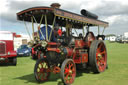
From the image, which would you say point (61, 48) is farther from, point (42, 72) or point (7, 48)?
point (7, 48)

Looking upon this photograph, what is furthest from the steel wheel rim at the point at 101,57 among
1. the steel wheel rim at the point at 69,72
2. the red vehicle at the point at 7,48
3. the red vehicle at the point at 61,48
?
the red vehicle at the point at 7,48

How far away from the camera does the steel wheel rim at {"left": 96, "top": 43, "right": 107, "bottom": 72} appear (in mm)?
6656

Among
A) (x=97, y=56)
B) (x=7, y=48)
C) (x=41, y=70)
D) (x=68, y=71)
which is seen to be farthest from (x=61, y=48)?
(x=7, y=48)

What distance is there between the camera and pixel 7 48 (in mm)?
9500

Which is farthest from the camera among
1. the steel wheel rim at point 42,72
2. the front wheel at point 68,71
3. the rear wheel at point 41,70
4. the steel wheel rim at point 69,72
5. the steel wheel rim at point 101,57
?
the steel wheel rim at point 101,57

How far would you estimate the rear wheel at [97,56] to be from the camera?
6043 millimetres

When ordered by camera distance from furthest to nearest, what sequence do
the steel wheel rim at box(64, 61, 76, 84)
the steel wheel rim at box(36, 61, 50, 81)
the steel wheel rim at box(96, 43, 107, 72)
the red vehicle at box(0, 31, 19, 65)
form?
the red vehicle at box(0, 31, 19, 65) → the steel wheel rim at box(96, 43, 107, 72) → the steel wheel rim at box(36, 61, 50, 81) → the steel wheel rim at box(64, 61, 76, 84)

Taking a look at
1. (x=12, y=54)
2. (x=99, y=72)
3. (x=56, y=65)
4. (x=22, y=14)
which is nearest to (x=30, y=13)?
(x=22, y=14)

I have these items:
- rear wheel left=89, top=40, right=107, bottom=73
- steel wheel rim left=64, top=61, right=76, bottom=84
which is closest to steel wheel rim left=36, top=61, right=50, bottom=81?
steel wheel rim left=64, top=61, right=76, bottom=84

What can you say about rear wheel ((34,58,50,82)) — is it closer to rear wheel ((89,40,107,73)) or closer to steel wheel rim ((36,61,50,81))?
steel wheel rim ((36,61,50,81))

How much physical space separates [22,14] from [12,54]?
4.23m

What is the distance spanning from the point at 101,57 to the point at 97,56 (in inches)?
16.6

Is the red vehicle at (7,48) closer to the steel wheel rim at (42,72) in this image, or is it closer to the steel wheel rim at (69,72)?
the steel wheel rim at (42,72)

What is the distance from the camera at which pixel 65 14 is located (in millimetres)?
5145
